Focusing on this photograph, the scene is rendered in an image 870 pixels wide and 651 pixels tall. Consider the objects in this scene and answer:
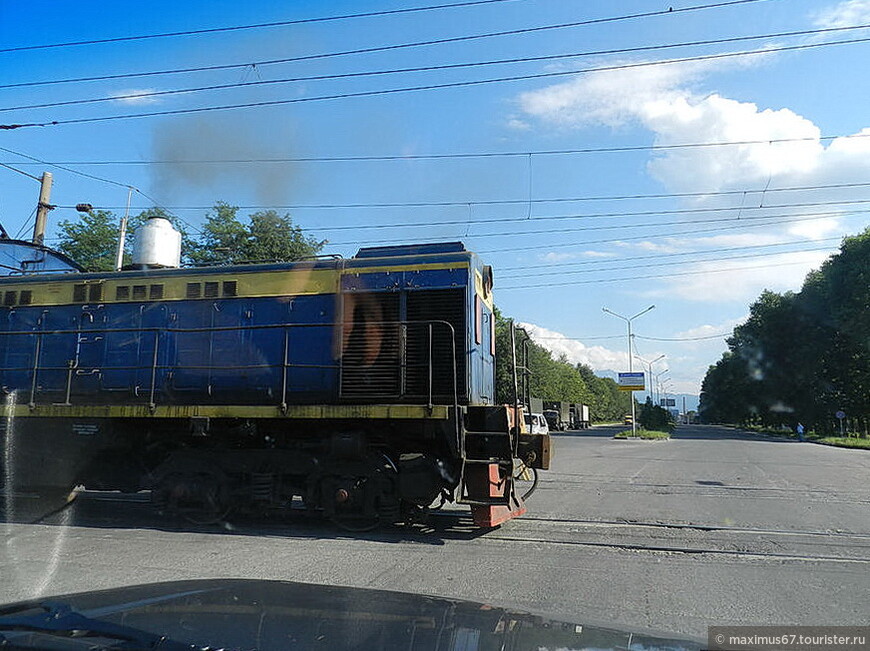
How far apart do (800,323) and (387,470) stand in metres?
54.9

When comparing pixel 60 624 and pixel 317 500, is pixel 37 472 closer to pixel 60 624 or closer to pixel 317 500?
pixel 317 500

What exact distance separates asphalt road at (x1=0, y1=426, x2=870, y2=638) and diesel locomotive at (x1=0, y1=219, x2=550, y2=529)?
58 centimetres

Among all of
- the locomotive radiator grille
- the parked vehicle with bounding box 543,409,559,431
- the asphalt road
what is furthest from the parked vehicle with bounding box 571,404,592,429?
the locomotive radiator grille

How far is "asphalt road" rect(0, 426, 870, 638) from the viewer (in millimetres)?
4699

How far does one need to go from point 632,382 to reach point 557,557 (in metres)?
37.5

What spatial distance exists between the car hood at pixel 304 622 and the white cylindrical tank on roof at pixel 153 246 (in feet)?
24.5

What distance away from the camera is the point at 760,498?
1062cm

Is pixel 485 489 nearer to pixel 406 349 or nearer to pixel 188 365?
pixel 406 349

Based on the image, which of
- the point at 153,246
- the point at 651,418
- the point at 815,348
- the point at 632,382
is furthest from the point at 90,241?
the point at 815,348

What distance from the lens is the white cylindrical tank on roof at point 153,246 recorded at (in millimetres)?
9391

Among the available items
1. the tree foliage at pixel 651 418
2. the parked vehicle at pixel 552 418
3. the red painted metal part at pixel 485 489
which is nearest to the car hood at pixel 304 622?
the red painted metal part at pixel 485 489

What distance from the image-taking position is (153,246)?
9398mm

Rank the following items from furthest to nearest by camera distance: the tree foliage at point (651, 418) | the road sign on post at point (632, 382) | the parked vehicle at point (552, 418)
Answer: the tree foliage at point (651, 418)
the road sign on post at point (632, 382)
the parked vehicle at point (552, 418)

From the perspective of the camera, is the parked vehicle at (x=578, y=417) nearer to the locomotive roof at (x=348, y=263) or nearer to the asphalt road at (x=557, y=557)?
the asphalt road at (x=557, y=557)
